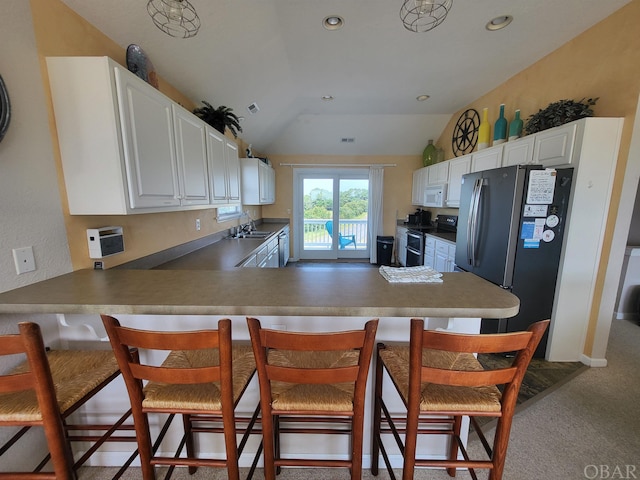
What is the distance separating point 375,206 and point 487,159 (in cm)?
276

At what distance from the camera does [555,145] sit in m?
2.17

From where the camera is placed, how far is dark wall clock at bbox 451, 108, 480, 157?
12.6 ft

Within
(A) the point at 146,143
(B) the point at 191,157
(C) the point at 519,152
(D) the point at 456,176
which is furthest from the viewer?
(D) the point at 456,176

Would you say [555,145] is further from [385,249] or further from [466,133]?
[385,249]

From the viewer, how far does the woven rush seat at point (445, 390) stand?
0.93 metres

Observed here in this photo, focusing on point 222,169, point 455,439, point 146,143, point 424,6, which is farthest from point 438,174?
point 146,143

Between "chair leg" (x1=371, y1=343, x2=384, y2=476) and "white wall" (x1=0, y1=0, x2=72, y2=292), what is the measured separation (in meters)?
1.74

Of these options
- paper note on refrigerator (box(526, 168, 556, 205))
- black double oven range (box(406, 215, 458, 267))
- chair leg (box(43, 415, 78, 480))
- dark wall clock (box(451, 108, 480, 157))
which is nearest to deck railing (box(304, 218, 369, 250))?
black double oven range (box(406, 215, 458, 267))

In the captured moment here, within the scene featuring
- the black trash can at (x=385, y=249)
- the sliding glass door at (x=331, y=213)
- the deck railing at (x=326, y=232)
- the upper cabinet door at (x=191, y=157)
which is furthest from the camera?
the deck railing at (x=326, y=232)

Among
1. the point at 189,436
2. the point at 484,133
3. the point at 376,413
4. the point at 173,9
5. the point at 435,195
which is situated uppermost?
the point at 173,9

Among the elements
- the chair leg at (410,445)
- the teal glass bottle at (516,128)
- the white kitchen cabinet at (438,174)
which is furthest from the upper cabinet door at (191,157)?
the white kitchen cabinet at (438,174)

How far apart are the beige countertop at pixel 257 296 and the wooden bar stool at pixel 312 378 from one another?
0.21m

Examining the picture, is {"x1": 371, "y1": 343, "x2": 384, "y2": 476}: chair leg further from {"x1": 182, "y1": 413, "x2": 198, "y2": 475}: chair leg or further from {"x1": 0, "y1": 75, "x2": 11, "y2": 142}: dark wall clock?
{"x1": 0, "y1": 75, "x2": 11, "y2": 142}: dark wall clock

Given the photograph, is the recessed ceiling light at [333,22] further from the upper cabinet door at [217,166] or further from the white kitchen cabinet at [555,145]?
the white kitchen cabinet at [555,145]
